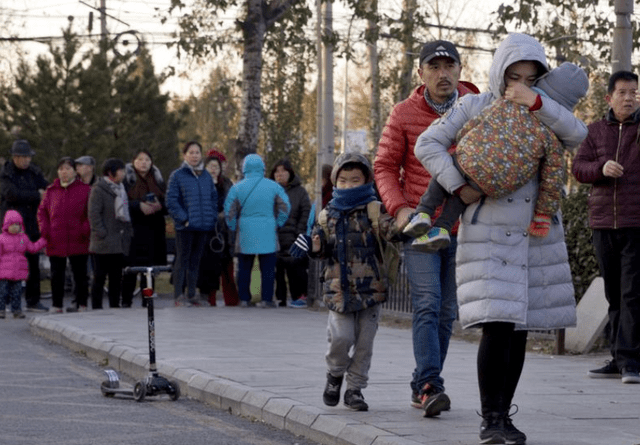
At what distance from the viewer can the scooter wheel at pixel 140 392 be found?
31.7ft

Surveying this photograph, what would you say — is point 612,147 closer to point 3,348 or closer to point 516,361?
point 516,361

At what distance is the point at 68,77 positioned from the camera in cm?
4084

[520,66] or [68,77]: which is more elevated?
[68,77]

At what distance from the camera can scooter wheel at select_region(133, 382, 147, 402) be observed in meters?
9.67

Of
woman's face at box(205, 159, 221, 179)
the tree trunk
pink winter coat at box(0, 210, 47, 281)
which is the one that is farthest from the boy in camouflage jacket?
the tree trunk

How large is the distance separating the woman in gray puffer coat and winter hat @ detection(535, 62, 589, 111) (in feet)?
0.18

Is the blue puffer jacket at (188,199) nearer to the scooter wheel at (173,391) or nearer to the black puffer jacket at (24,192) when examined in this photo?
the black puffer jacket at (24,192)

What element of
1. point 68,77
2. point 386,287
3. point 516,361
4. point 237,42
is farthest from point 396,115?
point 68,77

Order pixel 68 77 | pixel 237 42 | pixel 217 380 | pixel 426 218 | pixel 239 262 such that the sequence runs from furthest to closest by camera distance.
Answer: pixel 68 77 → pixel 237 42 → pixel 239 262 → pixel 217 380 → pixel 426 218

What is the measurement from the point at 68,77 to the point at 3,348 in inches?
1098

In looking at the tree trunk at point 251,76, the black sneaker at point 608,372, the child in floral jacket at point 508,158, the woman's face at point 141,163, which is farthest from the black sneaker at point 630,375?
the tree trunk at point 251,76

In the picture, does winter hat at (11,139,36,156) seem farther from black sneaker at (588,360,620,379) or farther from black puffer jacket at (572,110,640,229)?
black sneaker at (588,360,620,379)

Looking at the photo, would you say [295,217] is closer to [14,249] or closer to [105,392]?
[14,249]

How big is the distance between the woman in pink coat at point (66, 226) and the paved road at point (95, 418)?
6.13 metres
